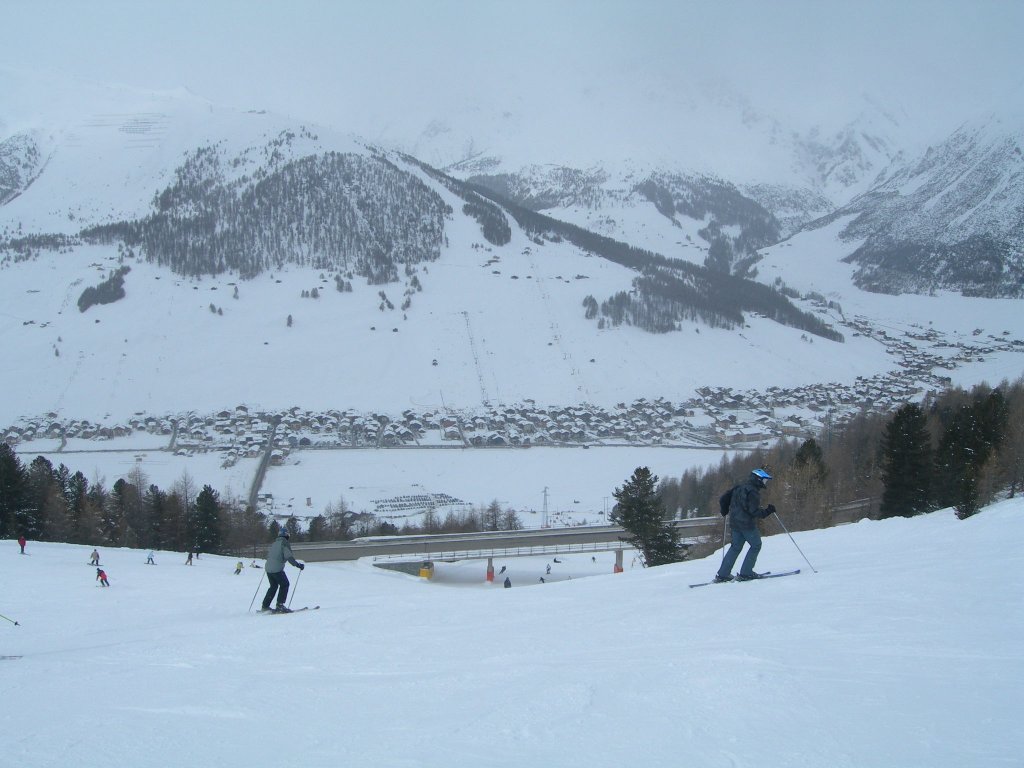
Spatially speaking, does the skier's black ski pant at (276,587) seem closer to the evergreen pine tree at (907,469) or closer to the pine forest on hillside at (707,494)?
the pine forest on hillside at (707,494)

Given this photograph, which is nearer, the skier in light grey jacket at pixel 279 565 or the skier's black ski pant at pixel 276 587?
the skier in light grey jacket at pixel 279 565

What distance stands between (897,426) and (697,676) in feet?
96.6

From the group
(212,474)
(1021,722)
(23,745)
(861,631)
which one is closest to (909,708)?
(1021,722)

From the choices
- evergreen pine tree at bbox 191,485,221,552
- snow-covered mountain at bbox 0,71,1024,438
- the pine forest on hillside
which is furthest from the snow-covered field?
snow-covered mountain at bbox 0,71,1024,438

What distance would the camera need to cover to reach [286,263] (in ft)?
463

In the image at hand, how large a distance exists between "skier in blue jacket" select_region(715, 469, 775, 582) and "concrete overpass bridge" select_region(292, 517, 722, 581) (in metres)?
30.9

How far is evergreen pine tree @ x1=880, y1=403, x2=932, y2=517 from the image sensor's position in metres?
28.9

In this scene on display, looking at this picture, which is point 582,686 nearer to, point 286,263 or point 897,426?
point 897,426

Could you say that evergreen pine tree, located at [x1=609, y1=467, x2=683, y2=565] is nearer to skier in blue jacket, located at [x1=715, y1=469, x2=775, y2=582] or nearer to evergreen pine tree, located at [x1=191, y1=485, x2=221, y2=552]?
skier in blue jacket, located at [x1=715, y1=469, x2=775, y2=582]

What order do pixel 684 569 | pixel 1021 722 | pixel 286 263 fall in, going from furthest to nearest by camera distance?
pixel 286 263, pixel 684 569, pixel 1021 722

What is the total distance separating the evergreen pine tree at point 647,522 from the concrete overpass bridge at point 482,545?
11836 millimetres

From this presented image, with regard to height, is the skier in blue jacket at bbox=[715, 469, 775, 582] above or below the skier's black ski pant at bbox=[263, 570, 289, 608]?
above

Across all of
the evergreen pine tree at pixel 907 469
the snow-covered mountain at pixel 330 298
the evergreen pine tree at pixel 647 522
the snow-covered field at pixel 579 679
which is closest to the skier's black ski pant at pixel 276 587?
the snow-covered field at pixel 579 679

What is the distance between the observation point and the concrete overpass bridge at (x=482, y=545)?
43156 mm
